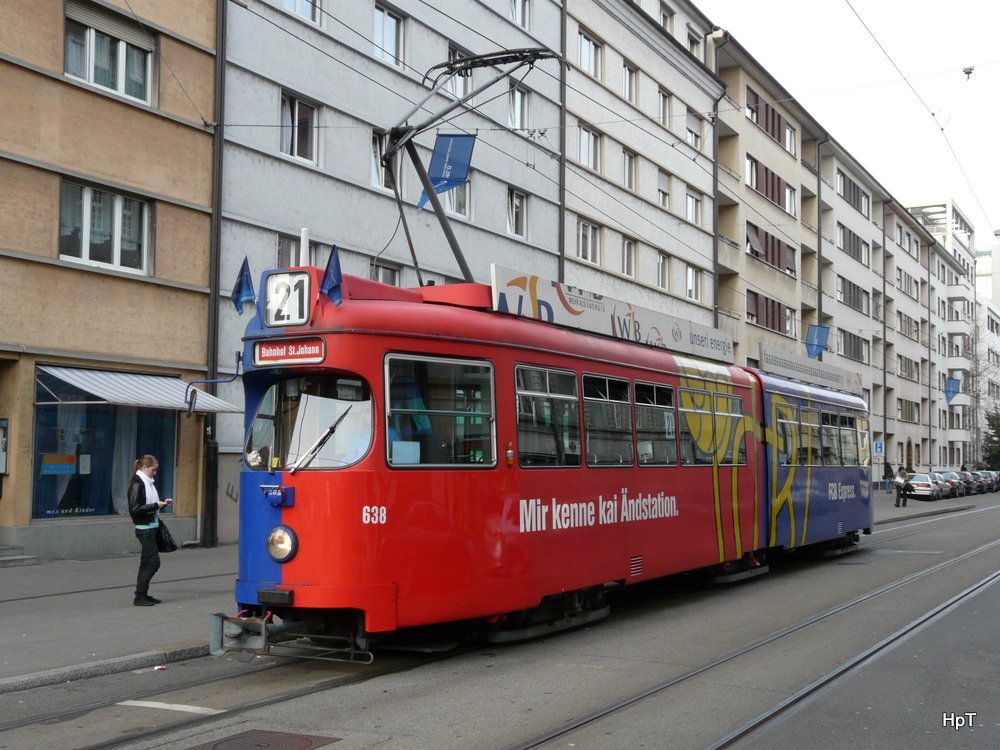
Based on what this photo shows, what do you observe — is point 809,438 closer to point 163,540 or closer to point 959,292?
point 163,540

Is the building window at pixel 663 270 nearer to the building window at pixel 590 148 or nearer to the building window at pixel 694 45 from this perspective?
the building window at pixel 590 148

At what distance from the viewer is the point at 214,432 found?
18.7 m

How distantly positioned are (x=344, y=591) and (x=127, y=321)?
1067 centimetres

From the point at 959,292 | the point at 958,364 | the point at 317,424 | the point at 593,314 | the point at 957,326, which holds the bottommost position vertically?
the point at 317,424

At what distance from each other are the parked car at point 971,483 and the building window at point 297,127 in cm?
4845

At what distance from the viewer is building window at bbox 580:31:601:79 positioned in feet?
106

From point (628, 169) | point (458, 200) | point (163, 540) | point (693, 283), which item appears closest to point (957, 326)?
point (693, 283)

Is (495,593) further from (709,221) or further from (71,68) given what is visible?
(709,221)

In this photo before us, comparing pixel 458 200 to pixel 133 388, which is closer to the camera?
pixel 133 388

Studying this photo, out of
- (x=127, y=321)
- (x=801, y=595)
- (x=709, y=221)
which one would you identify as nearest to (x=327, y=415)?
(x=801, y=595)

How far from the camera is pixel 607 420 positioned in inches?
424

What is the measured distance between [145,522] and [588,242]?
71.7 ft

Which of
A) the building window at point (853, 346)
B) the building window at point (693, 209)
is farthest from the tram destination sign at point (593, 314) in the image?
the building window at point (853, 346)

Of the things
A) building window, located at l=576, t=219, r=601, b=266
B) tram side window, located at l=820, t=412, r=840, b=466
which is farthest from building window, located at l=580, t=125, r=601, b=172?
tram side window, located at l=820, t=412, r=840, b=466
